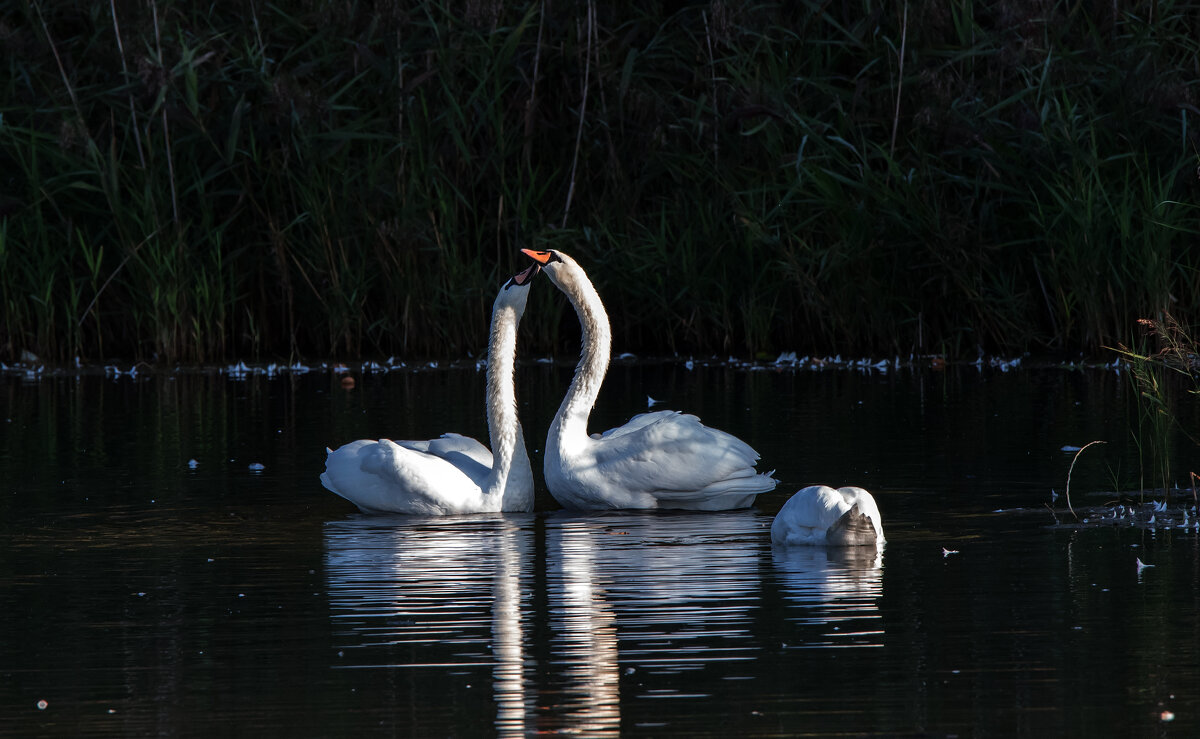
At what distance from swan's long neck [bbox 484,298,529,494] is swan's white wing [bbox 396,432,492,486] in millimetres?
58

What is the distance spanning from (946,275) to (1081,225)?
126cm

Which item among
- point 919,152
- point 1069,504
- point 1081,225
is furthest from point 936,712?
point 919,152

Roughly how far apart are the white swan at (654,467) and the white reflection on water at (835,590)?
48.5 inches

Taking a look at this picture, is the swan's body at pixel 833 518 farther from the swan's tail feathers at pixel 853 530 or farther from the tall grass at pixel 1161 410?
the tall grass at pixel 1161 410

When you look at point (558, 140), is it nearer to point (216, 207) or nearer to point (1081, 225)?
point (216, 207)

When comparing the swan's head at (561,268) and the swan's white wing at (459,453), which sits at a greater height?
the swan's head at (561,268)

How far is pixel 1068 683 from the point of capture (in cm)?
485

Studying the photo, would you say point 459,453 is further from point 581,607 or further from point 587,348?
point 581,607

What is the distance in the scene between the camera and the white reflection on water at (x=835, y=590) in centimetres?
552

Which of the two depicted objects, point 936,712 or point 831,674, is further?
point 831,674

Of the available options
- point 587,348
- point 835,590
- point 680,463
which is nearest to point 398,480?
point 680,463

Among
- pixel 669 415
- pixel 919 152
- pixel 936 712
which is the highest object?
pixel 919 152

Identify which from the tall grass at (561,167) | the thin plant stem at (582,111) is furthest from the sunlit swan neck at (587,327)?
the thin plant stem at (582,111)

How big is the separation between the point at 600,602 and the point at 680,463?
7.90 ft
